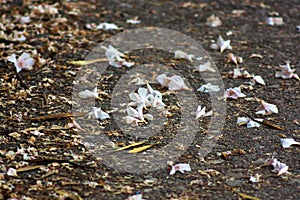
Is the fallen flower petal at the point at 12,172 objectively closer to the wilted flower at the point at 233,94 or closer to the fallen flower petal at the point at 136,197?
the fallen flower petal at the point at 136,197

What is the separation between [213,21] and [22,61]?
1.10 meters

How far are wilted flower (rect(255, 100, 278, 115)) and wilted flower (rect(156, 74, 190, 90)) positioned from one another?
317 millimetres

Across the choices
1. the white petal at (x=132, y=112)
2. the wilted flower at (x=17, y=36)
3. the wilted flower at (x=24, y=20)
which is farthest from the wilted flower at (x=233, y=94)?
the wilted flower at (x=24, y=20)

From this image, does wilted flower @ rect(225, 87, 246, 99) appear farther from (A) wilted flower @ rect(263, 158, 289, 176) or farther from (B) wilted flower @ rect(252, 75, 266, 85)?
(A) wilted flower @ rect(263, 158, 289, 176)

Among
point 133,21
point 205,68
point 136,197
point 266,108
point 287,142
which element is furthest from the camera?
point 133,21

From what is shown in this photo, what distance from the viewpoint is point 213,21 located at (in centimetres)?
311

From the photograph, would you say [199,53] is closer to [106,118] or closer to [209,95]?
[209,95]

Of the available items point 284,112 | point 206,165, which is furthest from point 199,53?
point 206,165

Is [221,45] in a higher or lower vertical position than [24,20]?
lower

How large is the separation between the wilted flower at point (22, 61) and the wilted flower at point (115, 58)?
34cm

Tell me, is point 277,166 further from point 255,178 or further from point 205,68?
point 205,68

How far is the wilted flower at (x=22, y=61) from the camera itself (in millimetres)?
2459

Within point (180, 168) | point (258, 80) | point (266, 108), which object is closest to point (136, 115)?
point (180, 168)

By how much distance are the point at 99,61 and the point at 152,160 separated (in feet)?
2.75
